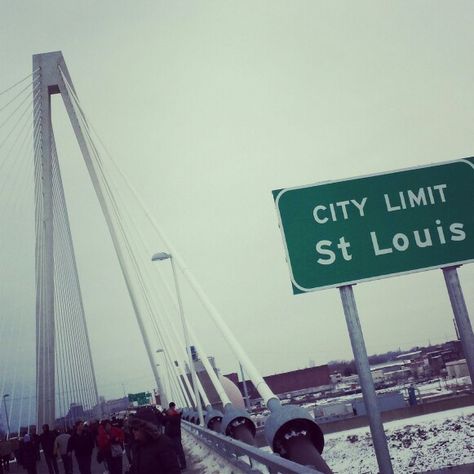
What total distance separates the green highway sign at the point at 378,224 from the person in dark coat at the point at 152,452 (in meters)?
1.71

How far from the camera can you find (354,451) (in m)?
30.4

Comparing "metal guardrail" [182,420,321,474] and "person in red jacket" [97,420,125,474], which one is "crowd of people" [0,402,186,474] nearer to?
"person in red jacket" [97,420,125,474]

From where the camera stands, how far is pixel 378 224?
14.0 feet

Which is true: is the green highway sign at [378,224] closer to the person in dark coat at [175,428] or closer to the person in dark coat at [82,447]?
the person in dark coat at [175,428]

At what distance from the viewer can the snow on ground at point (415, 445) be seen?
26.0m

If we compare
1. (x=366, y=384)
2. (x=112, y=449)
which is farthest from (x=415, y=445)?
(x=366, y=384)

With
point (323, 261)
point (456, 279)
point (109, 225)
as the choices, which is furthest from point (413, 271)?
point (109, 225)

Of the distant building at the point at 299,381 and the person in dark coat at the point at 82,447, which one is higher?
the person in dark coat at the point at 82,447

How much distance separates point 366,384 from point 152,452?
1.90 meters

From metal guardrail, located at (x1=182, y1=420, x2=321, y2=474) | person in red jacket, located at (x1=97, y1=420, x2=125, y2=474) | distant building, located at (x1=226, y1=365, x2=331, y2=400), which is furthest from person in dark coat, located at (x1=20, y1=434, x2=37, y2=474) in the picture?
distant building, located at (x1=226, y1=365, x2=331, y2=400)

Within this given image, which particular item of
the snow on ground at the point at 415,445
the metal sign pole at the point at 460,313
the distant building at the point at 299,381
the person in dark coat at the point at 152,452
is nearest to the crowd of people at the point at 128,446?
the person in dark coat at the point at 152,452

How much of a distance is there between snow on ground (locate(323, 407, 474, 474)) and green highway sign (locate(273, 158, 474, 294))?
69.3 feet

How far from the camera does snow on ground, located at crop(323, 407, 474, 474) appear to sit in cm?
2597

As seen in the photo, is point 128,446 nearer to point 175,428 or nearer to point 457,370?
point 175,428
